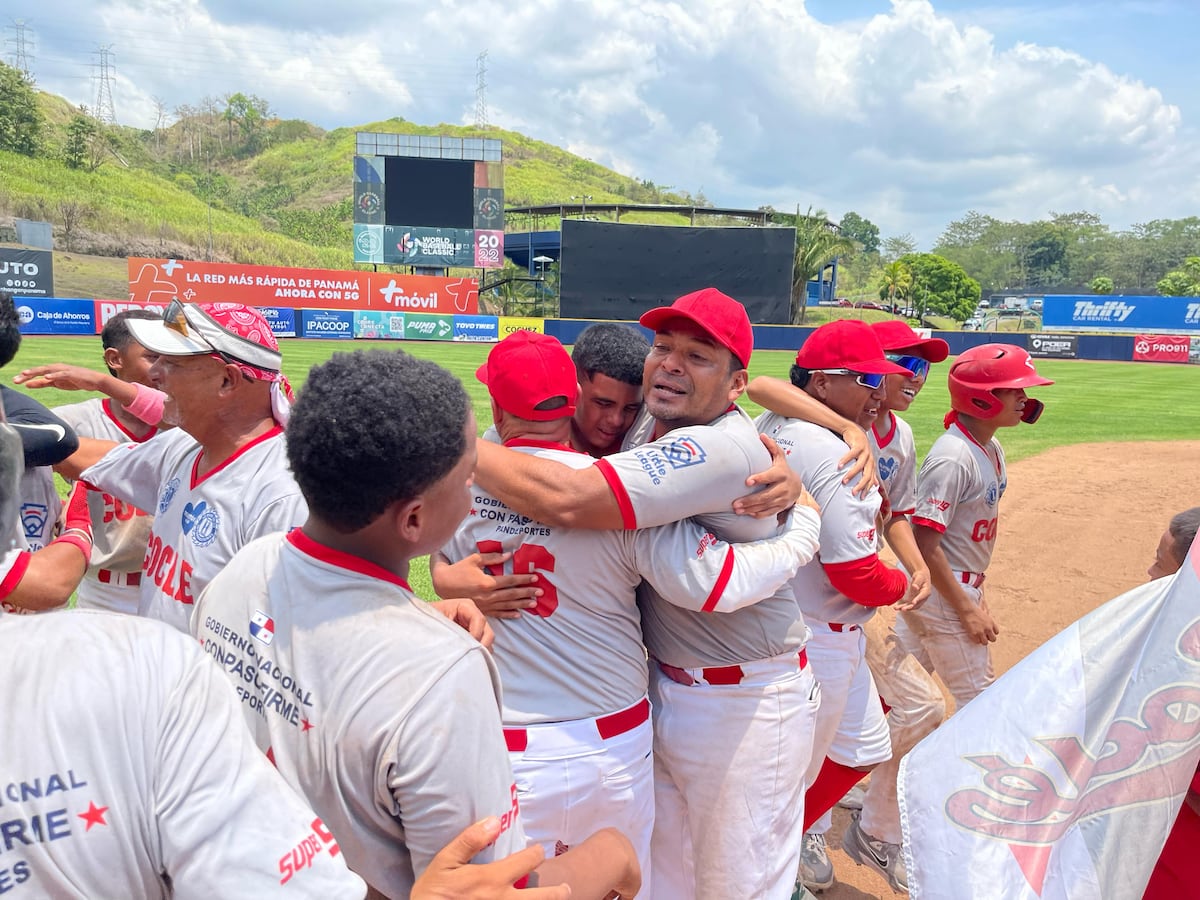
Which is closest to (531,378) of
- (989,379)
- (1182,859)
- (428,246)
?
(1182,859)

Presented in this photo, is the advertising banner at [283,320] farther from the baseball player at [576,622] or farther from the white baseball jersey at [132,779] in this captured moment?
the white baseball jersey at [132,779]

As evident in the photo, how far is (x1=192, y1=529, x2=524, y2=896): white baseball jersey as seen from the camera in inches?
54.6

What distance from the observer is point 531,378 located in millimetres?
2477

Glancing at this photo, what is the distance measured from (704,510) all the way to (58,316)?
3590cm

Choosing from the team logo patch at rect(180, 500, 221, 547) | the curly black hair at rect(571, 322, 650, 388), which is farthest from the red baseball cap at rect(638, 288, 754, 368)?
the team logo patch at rect(180, 500, 221, 547)

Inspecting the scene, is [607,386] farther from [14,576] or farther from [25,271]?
[25,271]

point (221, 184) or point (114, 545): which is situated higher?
point (221, 184)

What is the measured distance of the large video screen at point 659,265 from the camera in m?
43.4

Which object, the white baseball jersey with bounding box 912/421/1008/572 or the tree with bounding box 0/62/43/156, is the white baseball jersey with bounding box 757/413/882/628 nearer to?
the white baseball jersey with bounding box 912/421/1008/572

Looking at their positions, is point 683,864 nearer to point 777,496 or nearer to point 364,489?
point 777,496

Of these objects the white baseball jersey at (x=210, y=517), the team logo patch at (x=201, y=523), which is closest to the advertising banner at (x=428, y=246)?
the white baseball jersey at (x=210, y=517)

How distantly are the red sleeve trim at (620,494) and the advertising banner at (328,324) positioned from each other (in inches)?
1456

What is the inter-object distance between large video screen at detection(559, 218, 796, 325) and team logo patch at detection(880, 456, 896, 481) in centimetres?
3919

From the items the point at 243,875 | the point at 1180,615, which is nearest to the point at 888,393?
the point at 1180,615
